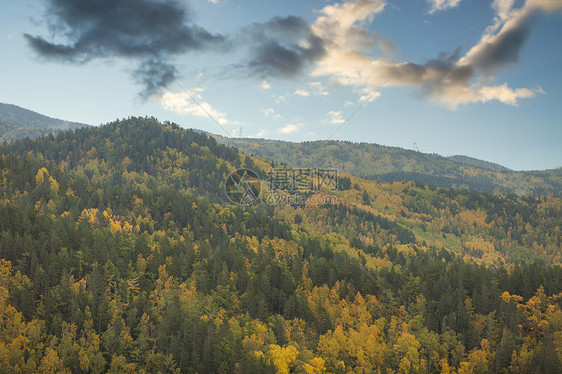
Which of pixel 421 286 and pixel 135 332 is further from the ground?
pixel 421 286

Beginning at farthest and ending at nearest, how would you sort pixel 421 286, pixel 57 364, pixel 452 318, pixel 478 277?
pixel 478 277
pixel 421 286
pixel 452 318
pixel 57 364

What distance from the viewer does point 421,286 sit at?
141250 mm

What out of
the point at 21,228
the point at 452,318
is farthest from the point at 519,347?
the point at 21,228

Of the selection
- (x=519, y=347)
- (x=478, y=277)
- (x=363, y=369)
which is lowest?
(x=363, y=369)

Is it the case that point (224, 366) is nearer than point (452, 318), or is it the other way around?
point (224, 366)

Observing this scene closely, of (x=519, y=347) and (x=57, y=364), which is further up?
(x=519, y=347)

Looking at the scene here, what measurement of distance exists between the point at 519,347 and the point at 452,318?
60.1 ft

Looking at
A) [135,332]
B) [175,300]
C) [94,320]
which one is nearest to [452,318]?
[175,300]

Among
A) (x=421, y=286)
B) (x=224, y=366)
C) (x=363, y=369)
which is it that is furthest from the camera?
(x=421, y=286)

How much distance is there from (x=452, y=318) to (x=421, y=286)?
20.3 metres

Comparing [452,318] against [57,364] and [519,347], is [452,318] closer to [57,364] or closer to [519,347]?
[519,347]

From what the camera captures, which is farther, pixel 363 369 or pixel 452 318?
pixel 452 318

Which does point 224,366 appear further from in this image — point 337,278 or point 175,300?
point 337,278

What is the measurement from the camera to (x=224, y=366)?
99.7 meters
